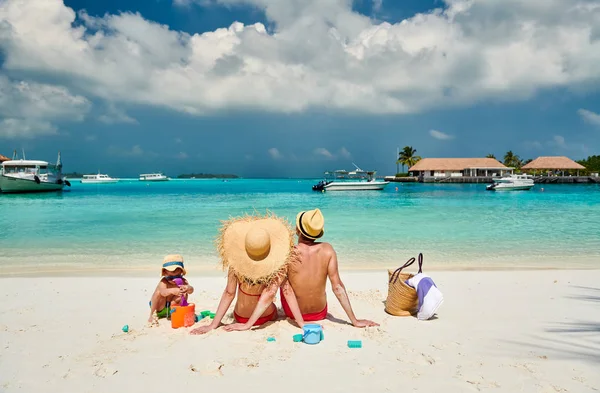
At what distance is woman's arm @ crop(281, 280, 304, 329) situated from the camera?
4.11 metres

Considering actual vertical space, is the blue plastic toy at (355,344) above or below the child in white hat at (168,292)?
below

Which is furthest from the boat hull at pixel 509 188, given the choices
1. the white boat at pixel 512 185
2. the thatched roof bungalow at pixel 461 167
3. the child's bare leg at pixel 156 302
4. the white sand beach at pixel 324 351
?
the child's bare leg at pixel 156 302

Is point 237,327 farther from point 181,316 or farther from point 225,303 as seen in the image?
point 181,316

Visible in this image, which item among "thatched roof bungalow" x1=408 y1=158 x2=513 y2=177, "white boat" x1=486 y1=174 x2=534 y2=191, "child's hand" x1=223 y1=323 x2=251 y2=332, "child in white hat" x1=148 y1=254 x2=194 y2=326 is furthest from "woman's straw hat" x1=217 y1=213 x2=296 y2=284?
"thatched roof bungalow" x1=408 y1=158 x2=513 y2=177

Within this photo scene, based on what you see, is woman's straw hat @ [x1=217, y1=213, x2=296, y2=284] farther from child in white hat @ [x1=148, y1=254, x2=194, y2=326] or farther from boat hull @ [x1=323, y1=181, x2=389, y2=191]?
boat hull @ [x1=323, y1=181, x2=389, y2=191]

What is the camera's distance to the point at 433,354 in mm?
3586

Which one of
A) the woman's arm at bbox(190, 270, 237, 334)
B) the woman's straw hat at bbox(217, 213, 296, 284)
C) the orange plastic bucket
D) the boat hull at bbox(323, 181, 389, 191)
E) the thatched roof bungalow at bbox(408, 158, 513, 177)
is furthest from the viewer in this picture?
the thatched roof bungalow at bbox(408, 158, 513, 177)

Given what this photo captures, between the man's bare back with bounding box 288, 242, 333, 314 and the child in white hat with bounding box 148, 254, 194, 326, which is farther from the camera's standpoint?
the child in white hat with bounding box 148, 254, 194, 326

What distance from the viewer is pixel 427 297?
4.47 meters

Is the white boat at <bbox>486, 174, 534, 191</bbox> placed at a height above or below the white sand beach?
above

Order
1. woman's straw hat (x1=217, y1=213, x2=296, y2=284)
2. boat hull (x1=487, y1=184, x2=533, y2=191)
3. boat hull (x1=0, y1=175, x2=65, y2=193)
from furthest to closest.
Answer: boat hull (x1=487, y1=184, x2=533, y2=191) → boat hull (x1=0, y1=175, x2=65, y2=193) → woman's straw hat (x1=217, y1=213, x2=296, y2=284)

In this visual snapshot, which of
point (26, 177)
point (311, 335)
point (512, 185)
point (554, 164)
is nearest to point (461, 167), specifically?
point (554, 164)

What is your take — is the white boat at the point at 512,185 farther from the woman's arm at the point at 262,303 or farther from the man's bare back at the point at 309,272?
the woman's arm at the point at 262,303

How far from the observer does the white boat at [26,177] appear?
43.1 meters
